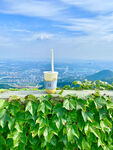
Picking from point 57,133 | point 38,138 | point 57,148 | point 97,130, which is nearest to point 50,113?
point 57,133

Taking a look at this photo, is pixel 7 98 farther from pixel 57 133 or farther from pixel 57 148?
pixel 57 148

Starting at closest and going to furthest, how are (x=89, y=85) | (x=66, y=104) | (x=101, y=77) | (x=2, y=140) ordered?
(x=66, y=104)
(x=2, y=140)
(x=89, y=85)
(x=101, y=77)

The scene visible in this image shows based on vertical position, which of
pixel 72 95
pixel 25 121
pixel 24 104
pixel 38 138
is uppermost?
Answer: pixel 72 95

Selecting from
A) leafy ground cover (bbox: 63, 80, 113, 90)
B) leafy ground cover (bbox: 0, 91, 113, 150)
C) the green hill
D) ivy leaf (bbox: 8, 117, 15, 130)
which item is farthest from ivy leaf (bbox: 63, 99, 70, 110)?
the green hill

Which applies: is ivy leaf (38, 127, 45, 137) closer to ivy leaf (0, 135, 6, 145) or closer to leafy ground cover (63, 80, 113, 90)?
ivy leaf (0, 135, 6, 145)

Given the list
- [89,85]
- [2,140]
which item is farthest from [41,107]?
[89,85]

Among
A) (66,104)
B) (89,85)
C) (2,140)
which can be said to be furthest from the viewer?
(89,85)

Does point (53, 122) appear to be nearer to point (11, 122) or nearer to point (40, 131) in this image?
point (40, 131)
